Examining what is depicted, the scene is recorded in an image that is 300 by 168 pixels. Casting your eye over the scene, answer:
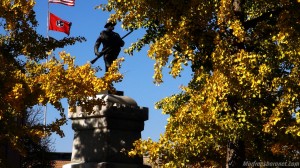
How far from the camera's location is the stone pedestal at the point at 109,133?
1205 centimetres

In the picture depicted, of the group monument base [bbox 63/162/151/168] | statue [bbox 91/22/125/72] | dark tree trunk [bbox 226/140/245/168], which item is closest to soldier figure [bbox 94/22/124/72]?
statue [bbox 91/22/125/72]

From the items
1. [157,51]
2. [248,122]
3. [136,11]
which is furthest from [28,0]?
[248,122]

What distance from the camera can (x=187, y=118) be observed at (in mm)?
11695

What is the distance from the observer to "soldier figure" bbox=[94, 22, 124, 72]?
13.5 metres

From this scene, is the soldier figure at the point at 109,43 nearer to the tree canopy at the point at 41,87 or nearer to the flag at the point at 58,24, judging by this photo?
the tree canopy at the point at 41,87

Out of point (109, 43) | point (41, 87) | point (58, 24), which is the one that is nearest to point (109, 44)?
point (109, 43)

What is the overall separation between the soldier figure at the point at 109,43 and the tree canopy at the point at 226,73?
426 millimetres

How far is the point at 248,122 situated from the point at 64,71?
549 centimetres

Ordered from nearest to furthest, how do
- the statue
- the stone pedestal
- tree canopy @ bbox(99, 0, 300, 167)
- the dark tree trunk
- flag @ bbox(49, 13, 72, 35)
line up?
tree canopy @ bbox(99, 0, 300, 167) → the stone pedestal → the dark tree trunk → the statue → flag @ bbox(49, 13, 72, 35)

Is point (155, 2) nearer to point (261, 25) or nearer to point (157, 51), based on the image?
point (157, 51)

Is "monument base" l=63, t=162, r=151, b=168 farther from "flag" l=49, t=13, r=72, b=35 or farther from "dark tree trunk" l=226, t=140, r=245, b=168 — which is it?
"flag" l=49, t=13, r=72, b=35

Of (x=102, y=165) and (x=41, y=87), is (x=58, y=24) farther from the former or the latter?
(x=102, y=165)

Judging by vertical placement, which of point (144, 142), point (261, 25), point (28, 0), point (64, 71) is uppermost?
point (28, 0)

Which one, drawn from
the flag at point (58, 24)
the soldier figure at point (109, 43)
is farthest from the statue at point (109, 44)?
the flag at point (58, 24)
